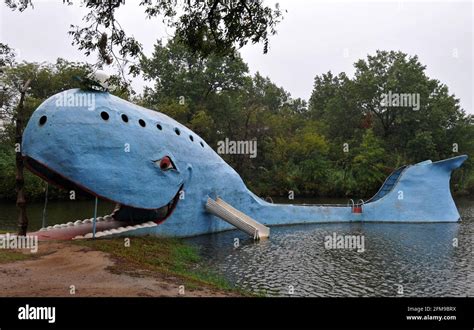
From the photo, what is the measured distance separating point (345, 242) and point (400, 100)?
27.6 m

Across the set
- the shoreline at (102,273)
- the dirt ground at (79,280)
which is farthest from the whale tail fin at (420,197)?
the dirt ground at (79,280)

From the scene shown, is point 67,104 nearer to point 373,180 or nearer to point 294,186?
point 294,186

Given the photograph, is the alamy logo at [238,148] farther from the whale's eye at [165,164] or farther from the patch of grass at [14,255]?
the patch of grass at [14,255]

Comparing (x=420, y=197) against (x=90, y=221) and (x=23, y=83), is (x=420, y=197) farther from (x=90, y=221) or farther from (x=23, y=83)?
(x=23, y=83)

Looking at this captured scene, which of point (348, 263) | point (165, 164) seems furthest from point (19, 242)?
point (348, 263)

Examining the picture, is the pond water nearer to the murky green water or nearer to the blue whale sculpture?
the murky green water

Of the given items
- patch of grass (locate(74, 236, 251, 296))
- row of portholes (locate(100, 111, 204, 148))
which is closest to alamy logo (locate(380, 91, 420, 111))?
row of portholes (locate(100, 111, 204, 148))

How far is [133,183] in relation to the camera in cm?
1310

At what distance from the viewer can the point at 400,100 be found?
127 ft

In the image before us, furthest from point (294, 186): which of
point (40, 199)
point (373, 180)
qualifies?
point (40, 199)

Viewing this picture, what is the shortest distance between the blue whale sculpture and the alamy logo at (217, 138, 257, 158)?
1539 cm
